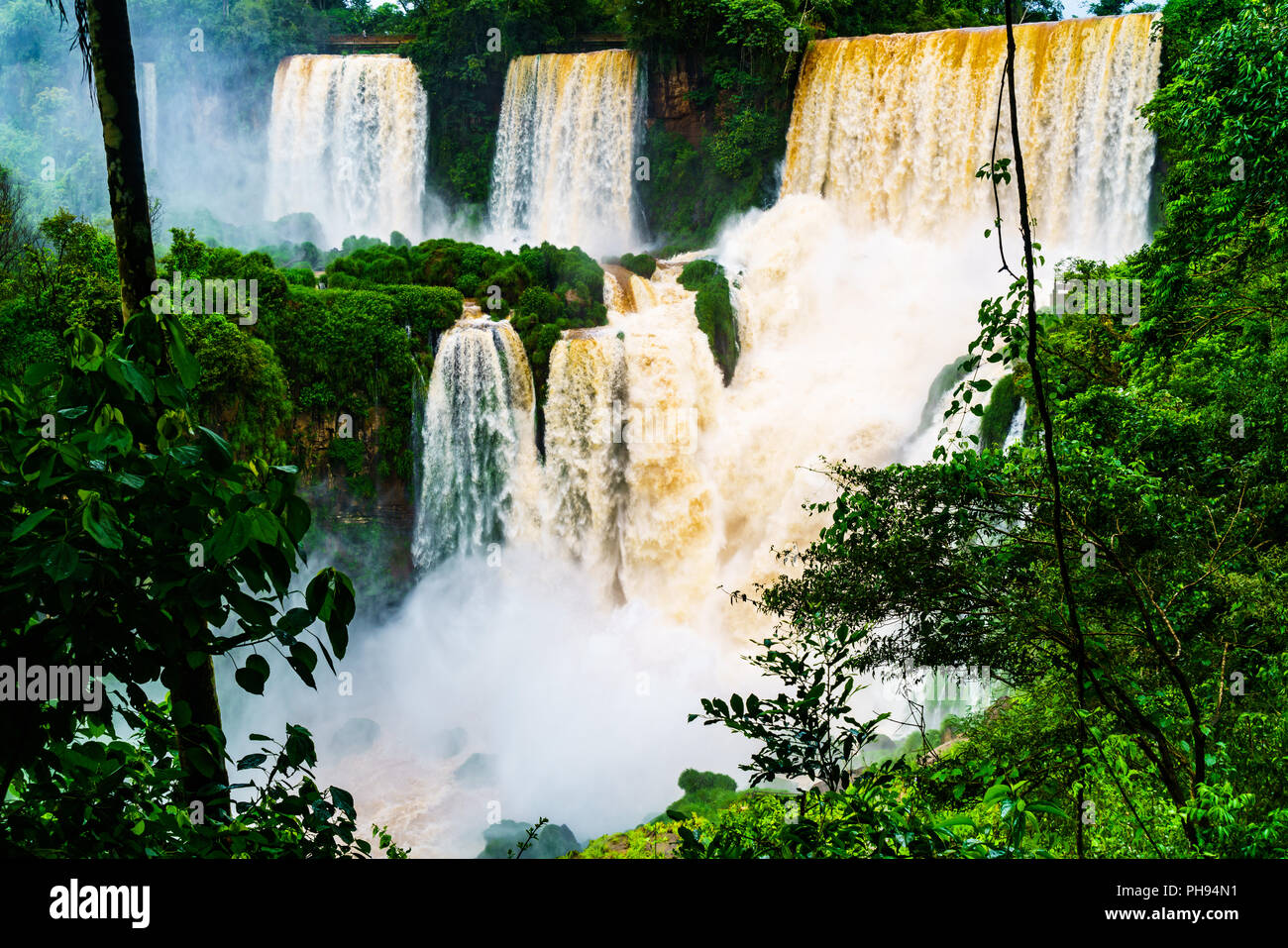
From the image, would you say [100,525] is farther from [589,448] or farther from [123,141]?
[589,448]

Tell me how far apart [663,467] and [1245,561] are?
12074 millimetres

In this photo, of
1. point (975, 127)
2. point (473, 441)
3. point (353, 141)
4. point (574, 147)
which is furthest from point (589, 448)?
point (353, 141)

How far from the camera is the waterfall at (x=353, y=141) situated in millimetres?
25438

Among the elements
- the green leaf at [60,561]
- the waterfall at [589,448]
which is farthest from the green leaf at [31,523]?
the waterfall at [589,448]

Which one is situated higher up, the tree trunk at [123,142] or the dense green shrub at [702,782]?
the tree trunk at [123,142]

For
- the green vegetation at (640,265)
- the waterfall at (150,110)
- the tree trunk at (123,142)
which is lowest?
the tree trunk at (123,142)

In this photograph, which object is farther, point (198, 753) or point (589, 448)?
point (589, 448)

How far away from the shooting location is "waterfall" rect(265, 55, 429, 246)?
25438 mm

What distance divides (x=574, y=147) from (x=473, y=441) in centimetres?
1021

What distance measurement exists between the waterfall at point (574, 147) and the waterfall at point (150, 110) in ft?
38.7

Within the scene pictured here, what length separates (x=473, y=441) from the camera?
17.4 m

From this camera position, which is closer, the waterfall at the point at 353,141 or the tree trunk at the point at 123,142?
the tree trunk at the point at 123,142

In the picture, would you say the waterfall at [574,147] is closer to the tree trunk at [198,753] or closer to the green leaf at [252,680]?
the tree trunk at [198,753]
